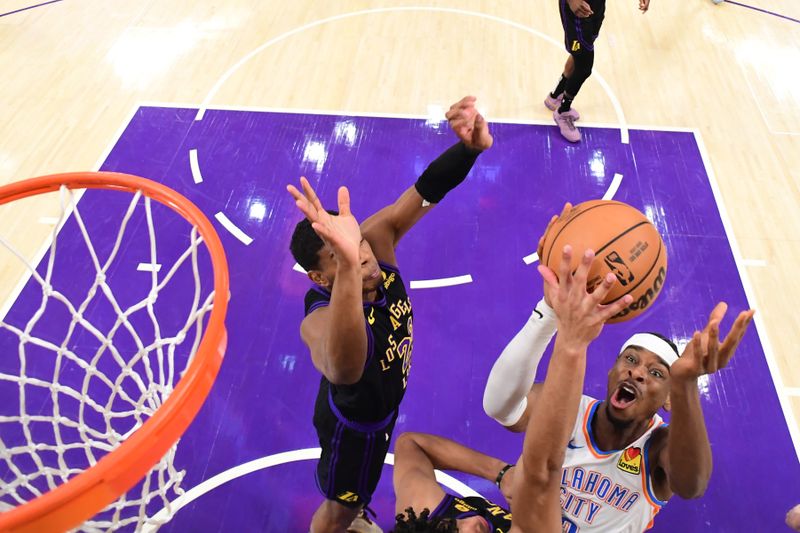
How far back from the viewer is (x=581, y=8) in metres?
5.02

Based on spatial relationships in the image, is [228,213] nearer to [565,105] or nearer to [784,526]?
[565,105]

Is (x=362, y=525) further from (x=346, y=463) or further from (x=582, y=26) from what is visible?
(x=582, y=26)

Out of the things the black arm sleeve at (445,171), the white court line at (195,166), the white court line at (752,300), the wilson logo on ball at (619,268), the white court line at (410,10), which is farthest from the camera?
the white court line at (410,10)

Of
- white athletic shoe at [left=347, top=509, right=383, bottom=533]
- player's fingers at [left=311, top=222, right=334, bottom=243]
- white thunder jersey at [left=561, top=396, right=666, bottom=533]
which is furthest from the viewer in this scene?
white athletic shoe at [left=347, top=509, right=383, bottom=533]

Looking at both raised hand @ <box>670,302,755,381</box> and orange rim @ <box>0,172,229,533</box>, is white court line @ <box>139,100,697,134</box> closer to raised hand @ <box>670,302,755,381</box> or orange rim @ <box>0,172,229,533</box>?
orange rim @ <box>0,172,229,533</box>

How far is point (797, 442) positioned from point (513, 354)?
8.49 feet

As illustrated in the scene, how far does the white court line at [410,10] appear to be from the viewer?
5.94 m

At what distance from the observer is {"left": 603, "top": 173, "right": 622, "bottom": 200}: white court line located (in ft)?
16.7

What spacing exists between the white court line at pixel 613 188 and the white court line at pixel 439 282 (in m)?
1.41

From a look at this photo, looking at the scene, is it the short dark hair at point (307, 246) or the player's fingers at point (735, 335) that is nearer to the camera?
the player's fingers at point (735, 335)

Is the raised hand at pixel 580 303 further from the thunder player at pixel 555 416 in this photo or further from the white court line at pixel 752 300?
the white court line at pixel 752 300

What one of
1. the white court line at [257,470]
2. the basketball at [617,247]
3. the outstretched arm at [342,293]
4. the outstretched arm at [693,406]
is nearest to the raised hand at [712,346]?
the outstretched arm at [693,406]

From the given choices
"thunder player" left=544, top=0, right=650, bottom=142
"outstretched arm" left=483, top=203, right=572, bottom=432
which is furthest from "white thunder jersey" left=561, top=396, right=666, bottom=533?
"thunder player" left=544, top=0, right=650, bottom=142

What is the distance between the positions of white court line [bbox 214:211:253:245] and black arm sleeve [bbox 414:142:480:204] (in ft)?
7.42
